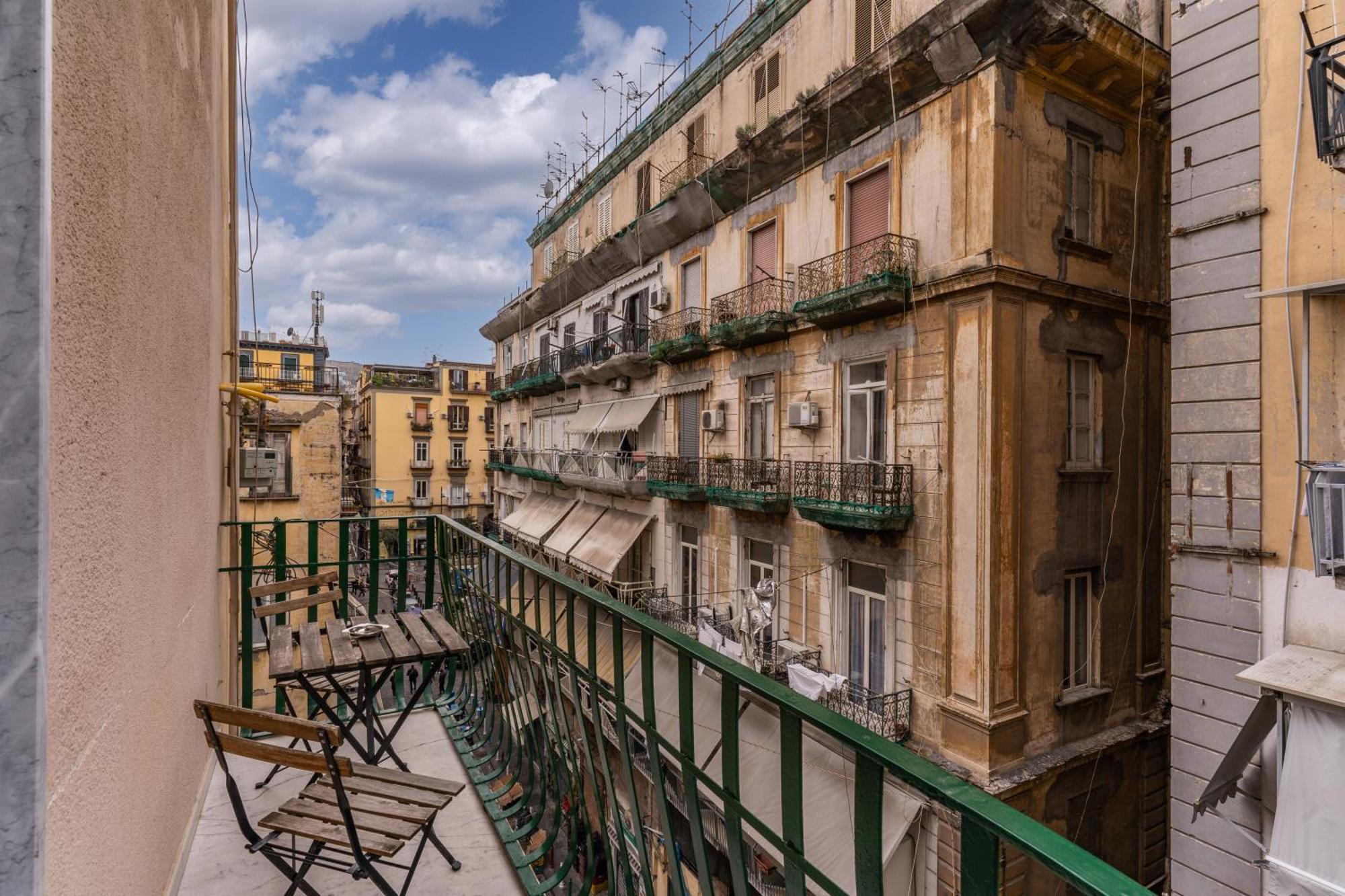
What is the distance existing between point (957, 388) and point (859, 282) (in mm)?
2283

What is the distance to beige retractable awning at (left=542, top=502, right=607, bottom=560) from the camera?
19.0m

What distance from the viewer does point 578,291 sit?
2294 cm

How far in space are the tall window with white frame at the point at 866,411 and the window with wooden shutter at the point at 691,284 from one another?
5550mm

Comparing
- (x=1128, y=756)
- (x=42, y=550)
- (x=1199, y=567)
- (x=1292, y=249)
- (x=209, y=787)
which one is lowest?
(x=1128, y=756)

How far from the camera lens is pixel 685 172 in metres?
16.3

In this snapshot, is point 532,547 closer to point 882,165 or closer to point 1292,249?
point 882,165

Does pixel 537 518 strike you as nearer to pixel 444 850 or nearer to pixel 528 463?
pixel 528 463

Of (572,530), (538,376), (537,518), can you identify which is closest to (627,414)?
(572,530)

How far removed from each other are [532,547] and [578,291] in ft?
27.7

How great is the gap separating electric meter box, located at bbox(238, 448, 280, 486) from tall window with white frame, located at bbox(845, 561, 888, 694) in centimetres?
887

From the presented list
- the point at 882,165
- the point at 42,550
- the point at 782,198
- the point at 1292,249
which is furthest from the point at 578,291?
the point at 42,550

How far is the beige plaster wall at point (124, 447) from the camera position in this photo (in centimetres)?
132

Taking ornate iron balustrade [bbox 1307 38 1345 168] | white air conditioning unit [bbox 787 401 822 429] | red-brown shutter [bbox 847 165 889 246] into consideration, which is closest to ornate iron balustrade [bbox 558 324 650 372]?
white air conditioning unit [bbox 787 401 822 429]

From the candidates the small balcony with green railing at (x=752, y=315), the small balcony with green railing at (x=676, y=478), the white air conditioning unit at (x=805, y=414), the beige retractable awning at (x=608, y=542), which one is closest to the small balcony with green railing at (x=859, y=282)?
the small balcony with green railing at (x=752, y=315)
